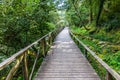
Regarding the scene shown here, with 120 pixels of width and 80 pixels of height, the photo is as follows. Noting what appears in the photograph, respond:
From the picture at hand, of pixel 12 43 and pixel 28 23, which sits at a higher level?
pixel 28 23

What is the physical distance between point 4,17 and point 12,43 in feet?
3.86

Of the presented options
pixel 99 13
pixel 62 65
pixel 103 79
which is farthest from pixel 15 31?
pixel 99 13

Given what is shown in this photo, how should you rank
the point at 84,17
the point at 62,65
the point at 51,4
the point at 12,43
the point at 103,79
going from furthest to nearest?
the point at 84,17 < the point at 51,4 < the point at 12,43 < the point at 62,65 < the point at 103,79

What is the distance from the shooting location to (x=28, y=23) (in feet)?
27.2

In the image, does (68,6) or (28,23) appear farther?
(68,6)

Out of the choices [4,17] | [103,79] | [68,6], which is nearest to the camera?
[103,79]

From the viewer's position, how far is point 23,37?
7707 millimetres

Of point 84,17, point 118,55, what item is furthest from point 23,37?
point 84,17

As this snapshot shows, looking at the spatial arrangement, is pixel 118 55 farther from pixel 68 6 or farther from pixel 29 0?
pixel 68 6

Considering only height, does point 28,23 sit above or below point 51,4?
below

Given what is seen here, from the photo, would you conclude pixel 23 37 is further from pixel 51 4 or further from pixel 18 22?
pixel 51 4

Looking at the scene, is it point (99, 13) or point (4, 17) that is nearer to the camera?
point (4, 17)

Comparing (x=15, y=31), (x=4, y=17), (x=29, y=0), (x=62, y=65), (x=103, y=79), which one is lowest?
(x=103, y=79)

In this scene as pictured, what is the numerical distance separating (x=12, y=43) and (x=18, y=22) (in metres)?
0.92
